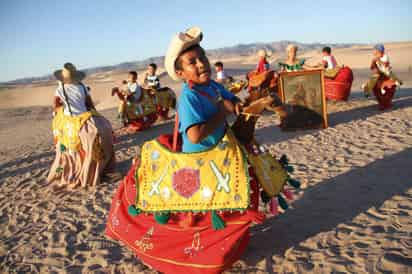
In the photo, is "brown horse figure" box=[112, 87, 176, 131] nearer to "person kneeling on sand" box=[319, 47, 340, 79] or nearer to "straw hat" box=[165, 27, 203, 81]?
"person kneeling on sand" box=[319, 47, 340, 79]

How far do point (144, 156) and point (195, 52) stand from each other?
987 mm

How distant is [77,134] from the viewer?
19.1ft

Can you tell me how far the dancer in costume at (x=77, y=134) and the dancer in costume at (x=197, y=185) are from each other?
10.0 ft

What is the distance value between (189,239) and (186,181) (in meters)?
0.55

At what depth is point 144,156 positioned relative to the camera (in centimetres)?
285

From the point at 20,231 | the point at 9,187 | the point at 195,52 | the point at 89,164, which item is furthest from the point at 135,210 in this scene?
the point at 9,187

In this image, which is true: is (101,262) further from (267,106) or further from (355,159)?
(355,159)

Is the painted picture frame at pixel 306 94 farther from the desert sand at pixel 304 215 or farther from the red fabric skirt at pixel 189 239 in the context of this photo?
the red fabric skirt at pixel 189 239

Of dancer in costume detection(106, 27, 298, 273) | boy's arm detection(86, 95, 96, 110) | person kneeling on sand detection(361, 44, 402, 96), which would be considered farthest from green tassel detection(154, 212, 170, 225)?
person kneeling on sand detection(361, 44, 402, 96)

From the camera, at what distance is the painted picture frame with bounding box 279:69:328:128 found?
8062 mm

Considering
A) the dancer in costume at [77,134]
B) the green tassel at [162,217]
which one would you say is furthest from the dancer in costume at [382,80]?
the green tassel at [162,217]

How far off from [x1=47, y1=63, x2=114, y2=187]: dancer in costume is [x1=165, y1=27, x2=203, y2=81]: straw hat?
378cm

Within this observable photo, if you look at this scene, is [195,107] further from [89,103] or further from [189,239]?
[89,103]

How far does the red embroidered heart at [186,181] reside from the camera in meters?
2.65
